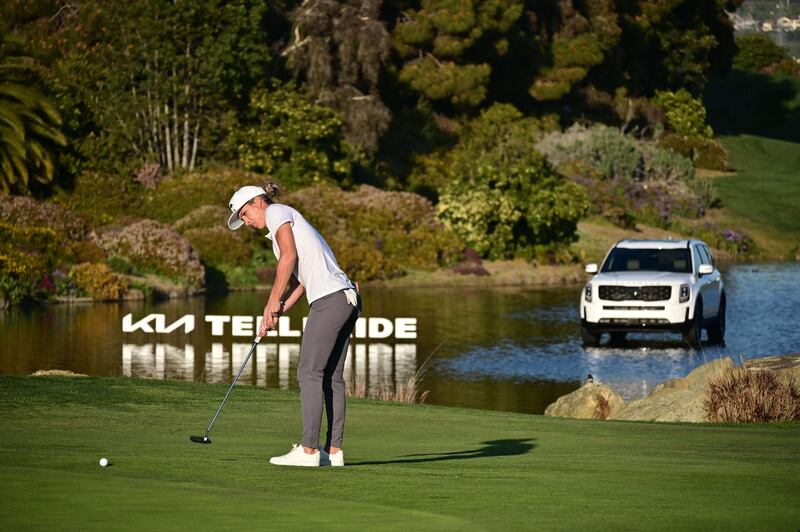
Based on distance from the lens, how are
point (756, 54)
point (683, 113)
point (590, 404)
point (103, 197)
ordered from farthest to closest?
point (756, 54) < point (683, 113) < point (103, 197) < point (590, 404)

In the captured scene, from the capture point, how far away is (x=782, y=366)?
21703 millimetres

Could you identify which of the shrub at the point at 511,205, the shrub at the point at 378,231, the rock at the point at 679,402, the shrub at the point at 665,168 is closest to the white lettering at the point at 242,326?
the shrub at the point at 378,231

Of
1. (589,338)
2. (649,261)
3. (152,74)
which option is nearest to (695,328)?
(589,338)

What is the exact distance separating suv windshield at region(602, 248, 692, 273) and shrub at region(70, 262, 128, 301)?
1318 centimetres

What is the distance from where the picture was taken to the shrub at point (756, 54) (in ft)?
411

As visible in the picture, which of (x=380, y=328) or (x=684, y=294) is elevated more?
(x=684, y=294)

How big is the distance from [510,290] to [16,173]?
13408 mm

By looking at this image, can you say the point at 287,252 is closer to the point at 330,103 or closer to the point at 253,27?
the point at 253,27

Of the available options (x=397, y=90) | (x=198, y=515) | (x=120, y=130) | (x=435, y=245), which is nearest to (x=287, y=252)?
(x=198, y=515)

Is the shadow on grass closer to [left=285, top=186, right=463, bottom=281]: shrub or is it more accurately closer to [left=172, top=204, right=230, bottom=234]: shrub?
[left=285, top=186, right=463, bottom=281]: shrub

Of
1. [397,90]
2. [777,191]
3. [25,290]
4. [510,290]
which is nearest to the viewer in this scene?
[25,290]

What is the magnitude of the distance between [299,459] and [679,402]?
8242mm

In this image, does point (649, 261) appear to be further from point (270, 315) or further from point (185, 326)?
point (270, 315)

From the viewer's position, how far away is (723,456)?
1320 cm
